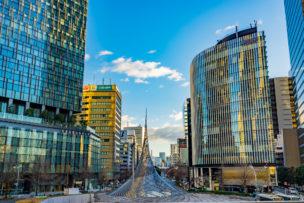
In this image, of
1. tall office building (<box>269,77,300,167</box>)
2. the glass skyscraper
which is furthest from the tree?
the glass skyscraper

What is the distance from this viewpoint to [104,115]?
167 m

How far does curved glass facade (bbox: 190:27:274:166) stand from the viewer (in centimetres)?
11475

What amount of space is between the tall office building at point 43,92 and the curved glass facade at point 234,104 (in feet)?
151

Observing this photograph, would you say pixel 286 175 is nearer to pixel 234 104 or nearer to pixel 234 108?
pixel 234 108

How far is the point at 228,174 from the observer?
112188 millimetres

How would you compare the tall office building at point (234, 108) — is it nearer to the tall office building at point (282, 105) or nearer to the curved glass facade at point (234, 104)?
the curved glass facade at point (234, 104)

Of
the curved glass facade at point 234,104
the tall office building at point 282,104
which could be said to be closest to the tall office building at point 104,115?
the curved glass facade at point 234,104

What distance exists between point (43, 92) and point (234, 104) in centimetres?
6860

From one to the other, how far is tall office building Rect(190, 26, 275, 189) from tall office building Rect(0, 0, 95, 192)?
149 feet

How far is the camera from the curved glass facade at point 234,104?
376ft

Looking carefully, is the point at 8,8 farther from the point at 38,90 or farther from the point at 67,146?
the point at 67,146

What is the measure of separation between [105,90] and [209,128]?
65869 mm

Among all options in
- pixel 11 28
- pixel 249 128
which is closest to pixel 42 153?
pixel 11 28

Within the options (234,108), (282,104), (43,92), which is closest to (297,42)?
(234,108)
